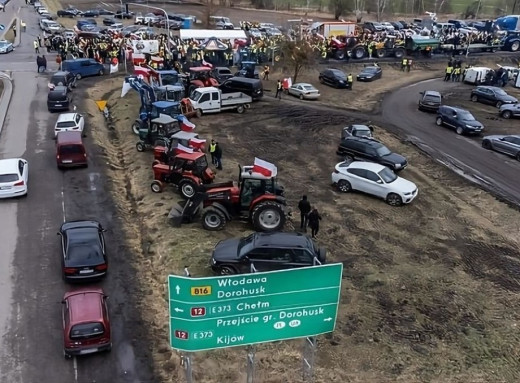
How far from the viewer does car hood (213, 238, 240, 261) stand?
16.5 meters

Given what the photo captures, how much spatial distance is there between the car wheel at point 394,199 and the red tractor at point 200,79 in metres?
18.6

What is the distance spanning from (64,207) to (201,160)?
5930 mm

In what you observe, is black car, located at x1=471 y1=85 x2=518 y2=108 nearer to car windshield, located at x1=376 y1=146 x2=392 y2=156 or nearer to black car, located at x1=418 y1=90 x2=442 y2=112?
black car, located at x1=418 y1=90 x2=442 y2=112

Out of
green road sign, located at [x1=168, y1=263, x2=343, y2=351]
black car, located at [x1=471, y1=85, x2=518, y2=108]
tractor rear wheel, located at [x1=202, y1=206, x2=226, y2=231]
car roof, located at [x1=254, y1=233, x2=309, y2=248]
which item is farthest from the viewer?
black car, located at [x1=471, y1=85, x2=518, y2=108]

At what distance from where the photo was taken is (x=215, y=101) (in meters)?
34.6

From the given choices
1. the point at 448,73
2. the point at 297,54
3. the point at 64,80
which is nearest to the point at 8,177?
the point at 64,80

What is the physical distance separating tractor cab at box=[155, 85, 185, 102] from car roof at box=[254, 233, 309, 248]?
18.4 metres

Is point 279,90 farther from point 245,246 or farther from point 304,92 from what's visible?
point 245,246

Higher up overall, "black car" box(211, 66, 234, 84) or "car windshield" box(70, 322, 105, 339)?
"black car" box(211, 66, 234, 84)

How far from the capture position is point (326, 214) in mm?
21984

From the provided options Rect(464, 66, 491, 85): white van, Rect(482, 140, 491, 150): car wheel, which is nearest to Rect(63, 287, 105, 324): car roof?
Rect(482, 140, 491, 150): car wheel

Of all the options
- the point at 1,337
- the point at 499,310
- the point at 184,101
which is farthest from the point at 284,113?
the point at 1,337

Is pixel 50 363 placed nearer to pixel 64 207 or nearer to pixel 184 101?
pixel 64 207

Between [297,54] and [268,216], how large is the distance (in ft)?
91.3
